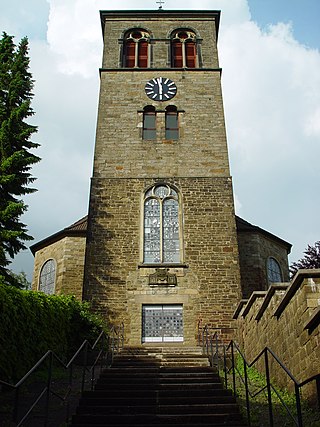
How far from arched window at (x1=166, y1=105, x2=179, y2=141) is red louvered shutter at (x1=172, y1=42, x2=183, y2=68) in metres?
3.24

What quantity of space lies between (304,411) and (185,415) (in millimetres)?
1947

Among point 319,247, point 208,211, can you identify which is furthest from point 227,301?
point 319,247

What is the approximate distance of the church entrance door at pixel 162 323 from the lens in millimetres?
16672

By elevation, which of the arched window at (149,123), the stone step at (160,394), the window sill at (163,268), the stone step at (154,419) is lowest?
the stone step at (154,419)

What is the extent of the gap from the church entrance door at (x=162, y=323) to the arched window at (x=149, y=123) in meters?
7.60

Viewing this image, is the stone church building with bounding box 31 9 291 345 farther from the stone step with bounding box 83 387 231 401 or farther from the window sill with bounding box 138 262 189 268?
the stone step with bounding box 83 387 231 401

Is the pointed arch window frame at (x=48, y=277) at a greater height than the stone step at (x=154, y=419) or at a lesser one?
greater

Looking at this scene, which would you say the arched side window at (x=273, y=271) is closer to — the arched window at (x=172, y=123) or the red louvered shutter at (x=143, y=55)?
the arched window at (x=172, y=123)

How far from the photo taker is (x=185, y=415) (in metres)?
8.16

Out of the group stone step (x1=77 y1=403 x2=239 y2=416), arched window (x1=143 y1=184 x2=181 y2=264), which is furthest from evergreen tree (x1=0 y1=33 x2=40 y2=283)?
stone step (x1=77 y1=403 x2=239 y2=416)

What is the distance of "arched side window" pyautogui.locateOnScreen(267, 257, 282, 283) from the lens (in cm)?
2248

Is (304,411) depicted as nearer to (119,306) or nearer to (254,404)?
(254,404)

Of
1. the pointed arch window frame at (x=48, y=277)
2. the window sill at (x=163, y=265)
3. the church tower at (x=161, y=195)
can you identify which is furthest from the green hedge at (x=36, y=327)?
the pointed arch window frame at (x=48, y=277)

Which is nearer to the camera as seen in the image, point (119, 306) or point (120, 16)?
point (119, 306)
